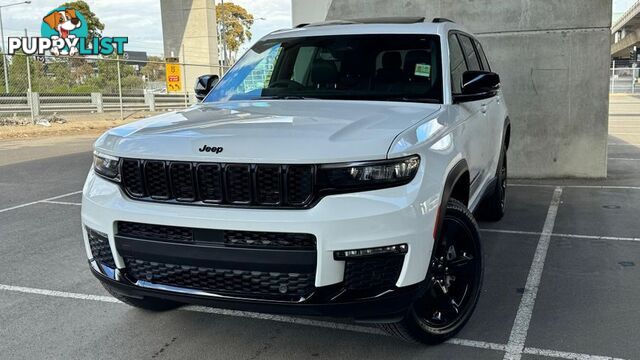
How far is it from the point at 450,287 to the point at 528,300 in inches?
36.3

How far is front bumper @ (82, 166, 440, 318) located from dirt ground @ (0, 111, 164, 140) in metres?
17.2

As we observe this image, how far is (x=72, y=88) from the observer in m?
26.0

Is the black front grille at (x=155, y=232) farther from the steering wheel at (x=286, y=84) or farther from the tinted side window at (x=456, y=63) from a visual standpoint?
the tinted side window at (x=456, y=63)

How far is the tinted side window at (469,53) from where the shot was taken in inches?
200

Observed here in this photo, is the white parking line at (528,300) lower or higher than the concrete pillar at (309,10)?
lower

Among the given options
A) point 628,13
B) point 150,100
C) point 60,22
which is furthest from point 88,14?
point 628,13

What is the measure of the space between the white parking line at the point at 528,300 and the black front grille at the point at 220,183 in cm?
156

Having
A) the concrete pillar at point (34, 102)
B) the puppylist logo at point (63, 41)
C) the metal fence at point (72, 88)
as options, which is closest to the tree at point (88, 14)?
the puppylist logo at point (63, 41)

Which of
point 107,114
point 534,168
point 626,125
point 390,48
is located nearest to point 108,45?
point 107,114

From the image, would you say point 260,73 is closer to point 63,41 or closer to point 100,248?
point 100,248

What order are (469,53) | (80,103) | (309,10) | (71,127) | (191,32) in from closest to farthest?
(469,53)
(309,10)
(71,127)
(80,103)
(191,32)

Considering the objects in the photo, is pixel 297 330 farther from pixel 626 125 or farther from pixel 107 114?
pixel 107 114

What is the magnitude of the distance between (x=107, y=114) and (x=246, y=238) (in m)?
25.4

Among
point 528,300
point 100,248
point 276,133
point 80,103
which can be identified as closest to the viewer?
point 276,133
